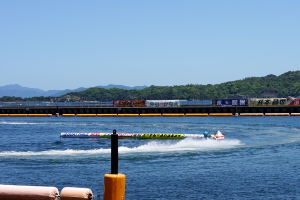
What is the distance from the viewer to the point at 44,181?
30.5 metres

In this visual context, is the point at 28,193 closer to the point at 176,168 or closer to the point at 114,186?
the point at 114,186

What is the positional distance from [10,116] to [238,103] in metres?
64.9

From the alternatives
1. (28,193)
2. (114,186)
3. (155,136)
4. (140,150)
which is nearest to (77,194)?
(114,186)

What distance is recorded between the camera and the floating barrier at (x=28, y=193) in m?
14.7

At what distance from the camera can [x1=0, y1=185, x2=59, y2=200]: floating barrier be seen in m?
14.7

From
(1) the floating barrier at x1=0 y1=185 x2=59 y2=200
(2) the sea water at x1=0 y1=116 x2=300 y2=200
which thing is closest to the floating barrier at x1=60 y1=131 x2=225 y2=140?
(2) the sea water at x1=0 y1=116 x2=300 y2=200

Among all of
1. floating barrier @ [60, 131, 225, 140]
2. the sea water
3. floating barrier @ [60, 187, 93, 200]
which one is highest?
floating barrier @ [60, 187, 93, 200]

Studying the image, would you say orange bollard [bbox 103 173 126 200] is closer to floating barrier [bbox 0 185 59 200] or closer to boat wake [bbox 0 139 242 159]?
floating barrier [bbox 0 185 59 200]

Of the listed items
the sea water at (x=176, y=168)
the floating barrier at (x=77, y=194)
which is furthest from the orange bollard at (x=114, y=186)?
the sea water at (x=176, y=168)

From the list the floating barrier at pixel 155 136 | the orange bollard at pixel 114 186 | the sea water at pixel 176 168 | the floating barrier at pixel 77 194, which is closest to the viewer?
the floating barrier at pixel 77 194

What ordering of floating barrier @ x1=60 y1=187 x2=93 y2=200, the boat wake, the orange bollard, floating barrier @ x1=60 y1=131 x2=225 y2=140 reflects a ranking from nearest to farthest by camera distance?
floating barrier @ x1=60 y1=187 x2=93 y2=200, the orange bollard, the boat wake, floating barrier @ x1=60 y1=131 x2=225 y2=140

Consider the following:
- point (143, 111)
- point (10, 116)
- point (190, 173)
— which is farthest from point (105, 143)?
point (10, 116)

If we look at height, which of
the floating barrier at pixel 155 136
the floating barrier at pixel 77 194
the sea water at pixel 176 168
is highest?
the floating barrier at pixel 77 194

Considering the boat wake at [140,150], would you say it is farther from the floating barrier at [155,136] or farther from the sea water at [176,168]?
the floating barrier at [155,136]
